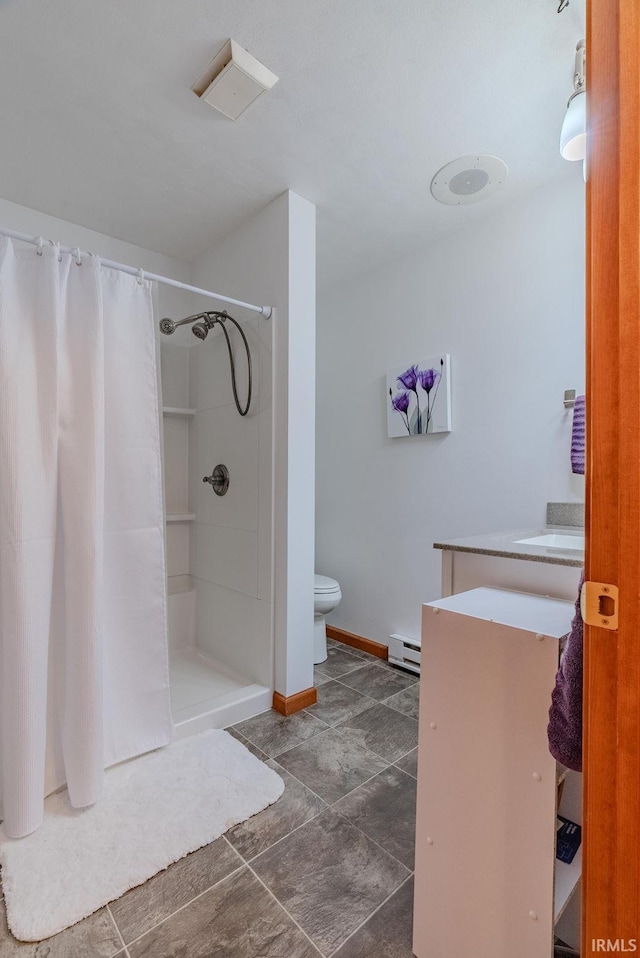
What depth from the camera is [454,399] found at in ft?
7.85

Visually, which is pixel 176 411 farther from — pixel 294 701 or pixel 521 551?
pixel 521 551

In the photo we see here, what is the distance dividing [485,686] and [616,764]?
1.40 feet

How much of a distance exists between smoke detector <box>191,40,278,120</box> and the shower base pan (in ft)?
7.81

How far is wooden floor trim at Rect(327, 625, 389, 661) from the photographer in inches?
107

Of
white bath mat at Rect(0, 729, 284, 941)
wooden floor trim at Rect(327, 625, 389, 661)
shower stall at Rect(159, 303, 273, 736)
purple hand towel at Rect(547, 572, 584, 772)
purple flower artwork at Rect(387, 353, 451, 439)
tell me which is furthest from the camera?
wooden floor trim at Rect(327, 625, 389, 661)

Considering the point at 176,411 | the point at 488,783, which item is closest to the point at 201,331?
the point at 176,411

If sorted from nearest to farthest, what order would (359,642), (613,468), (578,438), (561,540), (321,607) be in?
(613,468)
(561,540)
(578,438)
(321,607)
(359,642)

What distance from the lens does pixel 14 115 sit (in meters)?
1.65

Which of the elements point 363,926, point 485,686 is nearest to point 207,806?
point 363,926

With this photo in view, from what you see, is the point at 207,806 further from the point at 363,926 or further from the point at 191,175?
the point at 191,175

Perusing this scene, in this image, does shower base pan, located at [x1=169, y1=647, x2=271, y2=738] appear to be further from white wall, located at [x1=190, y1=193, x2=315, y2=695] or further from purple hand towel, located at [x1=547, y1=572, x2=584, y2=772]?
purple hand towel, located at [x1=547, y1=572, x2=584, y2=772]

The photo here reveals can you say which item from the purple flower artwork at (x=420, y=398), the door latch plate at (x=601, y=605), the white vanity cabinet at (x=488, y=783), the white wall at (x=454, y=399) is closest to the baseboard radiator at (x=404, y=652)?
the white wall at (x=454, y=399)

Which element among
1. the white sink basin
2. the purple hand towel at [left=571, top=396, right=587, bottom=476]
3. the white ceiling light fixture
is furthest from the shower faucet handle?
the white ceiling light fixture

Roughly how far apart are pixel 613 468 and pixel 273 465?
1.71 m
